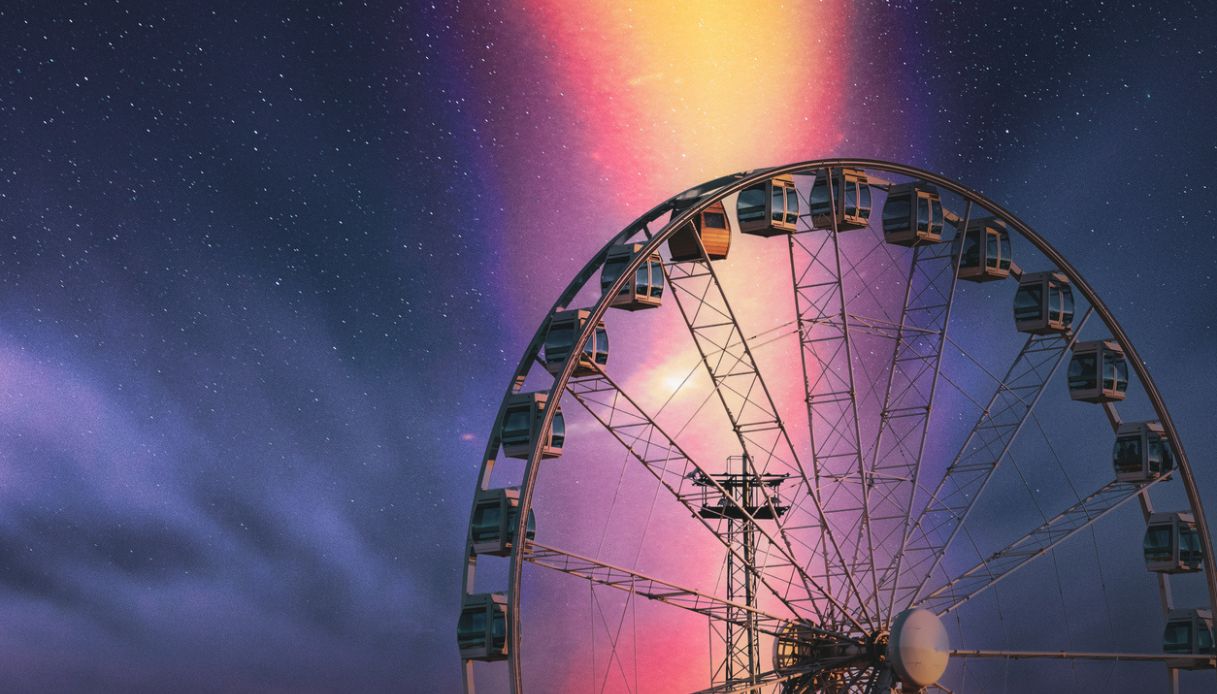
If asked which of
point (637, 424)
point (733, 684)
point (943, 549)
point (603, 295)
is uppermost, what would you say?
point (603, 295)

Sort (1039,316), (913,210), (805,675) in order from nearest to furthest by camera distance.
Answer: (805,675) < (913,210) < (1039,316)

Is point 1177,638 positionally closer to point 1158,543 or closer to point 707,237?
point 1158,543

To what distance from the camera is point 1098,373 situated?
42.8m

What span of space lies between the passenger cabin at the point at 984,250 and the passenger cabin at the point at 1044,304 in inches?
55.9

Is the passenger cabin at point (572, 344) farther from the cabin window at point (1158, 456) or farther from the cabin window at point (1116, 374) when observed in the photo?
the cabin window at point (1158, 456)

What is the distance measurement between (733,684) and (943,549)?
24.0 ft

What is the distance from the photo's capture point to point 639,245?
33188 millimetres

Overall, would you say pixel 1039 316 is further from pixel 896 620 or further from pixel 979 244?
pixel 896 620

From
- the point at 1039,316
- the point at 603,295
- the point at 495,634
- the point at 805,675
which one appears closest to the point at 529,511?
the point at 495,634

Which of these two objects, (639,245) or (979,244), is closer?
(639,245)

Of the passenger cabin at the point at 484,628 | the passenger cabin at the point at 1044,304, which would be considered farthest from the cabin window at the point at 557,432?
the passenger cabin at the point at 1044,304

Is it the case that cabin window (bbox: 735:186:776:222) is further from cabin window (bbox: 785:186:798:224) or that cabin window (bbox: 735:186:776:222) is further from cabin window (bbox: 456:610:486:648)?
cabin window (bbox: 456:610:486:648)

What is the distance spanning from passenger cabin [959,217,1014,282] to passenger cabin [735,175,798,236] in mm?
6496

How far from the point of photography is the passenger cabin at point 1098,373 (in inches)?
1687
